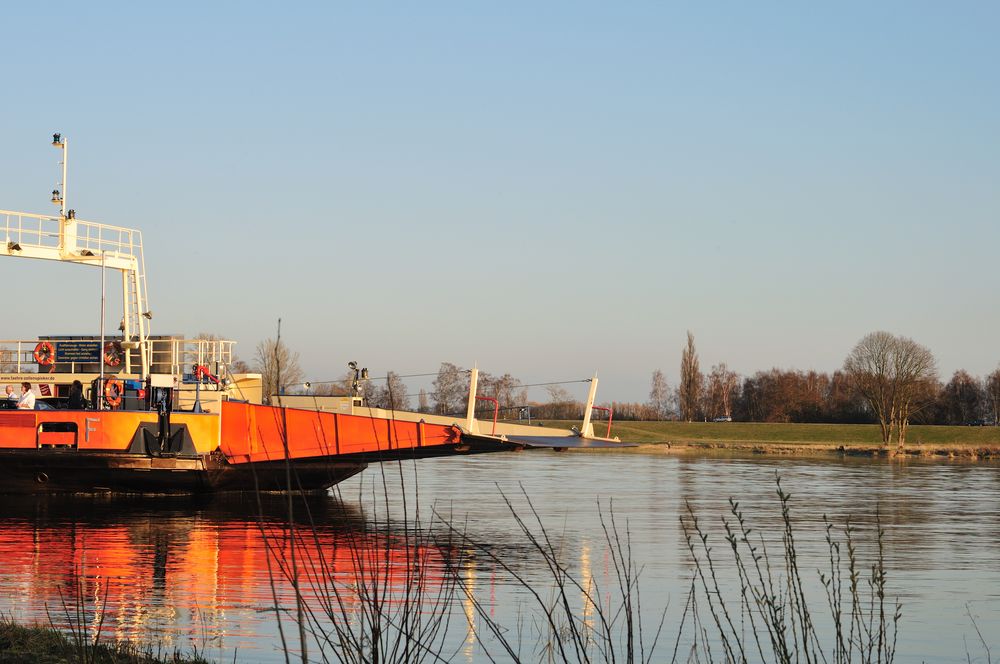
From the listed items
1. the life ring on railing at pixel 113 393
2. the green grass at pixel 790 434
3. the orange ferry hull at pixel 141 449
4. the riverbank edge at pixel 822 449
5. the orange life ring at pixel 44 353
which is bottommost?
the riverbank edge at pixel 822 449

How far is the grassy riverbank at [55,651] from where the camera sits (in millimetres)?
7480

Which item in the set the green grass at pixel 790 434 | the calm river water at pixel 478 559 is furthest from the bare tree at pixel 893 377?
the calm river water at pixel 478 559

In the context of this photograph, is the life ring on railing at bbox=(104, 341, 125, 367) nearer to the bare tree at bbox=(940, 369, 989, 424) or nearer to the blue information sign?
the blue information sign

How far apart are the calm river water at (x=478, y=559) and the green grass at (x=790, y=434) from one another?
43.7 metres

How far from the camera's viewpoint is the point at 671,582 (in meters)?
14.1

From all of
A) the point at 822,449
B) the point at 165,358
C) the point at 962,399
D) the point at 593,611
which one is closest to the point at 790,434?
the point at 822,449

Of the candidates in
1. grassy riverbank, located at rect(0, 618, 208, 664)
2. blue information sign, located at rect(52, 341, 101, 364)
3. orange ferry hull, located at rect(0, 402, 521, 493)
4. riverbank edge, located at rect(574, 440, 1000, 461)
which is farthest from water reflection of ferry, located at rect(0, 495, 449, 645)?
riverbank edge, located at rect(574, 440, 1000, 461)

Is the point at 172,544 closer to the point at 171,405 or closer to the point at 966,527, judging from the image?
the point at 171,405

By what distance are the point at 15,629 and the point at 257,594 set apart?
159 inches

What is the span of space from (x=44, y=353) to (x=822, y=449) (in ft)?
180

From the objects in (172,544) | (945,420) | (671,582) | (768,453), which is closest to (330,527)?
(172,544)

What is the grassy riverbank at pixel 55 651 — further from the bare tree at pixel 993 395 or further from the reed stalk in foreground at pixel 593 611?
the bare tree at pixel 993 395

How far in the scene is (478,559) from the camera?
54.0 feet

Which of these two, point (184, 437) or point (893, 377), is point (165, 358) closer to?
point (184, 437)
